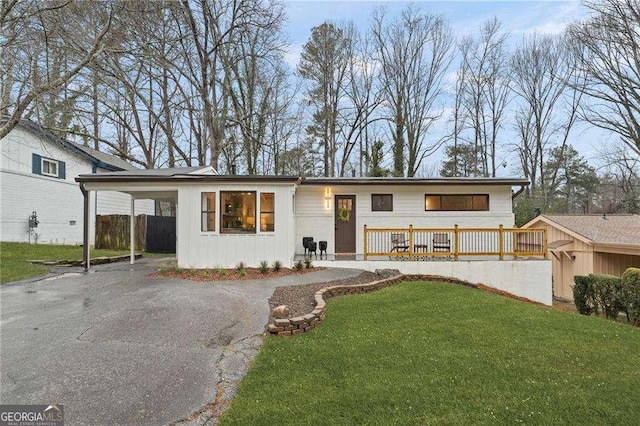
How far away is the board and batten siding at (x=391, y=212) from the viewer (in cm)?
1170

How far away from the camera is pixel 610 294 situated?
24.8 feet

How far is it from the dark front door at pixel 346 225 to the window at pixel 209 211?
4.28m

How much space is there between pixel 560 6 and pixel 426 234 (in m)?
11.3

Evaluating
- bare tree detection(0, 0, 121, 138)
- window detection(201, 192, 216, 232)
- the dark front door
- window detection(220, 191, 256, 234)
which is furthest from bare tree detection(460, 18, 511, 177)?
bare tree detection(0, 0, 121, 138)

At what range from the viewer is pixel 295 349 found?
14.0ft

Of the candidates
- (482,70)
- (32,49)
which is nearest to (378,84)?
(482,70)

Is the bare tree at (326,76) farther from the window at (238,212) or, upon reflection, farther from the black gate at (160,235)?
the window at (238,212)

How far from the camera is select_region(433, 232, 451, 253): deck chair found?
10562mm

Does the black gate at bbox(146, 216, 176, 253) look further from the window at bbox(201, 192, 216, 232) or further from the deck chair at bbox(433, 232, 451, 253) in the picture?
the deck chair at bbox(433, 232, 451, 253)

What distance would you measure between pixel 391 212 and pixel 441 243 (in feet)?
6.58

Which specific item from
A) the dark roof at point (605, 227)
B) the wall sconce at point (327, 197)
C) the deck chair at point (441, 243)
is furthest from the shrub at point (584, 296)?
the wall sconce at point (327, 197)

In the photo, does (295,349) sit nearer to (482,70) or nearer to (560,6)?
(560,6)

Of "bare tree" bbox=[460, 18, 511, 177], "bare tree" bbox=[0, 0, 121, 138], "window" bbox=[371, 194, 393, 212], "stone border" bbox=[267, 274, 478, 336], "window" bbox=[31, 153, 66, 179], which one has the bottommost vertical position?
"stone border" bbox=[267, 274, 478, 336]

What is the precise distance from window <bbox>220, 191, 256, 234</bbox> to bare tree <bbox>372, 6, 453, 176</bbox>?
14.5 m
